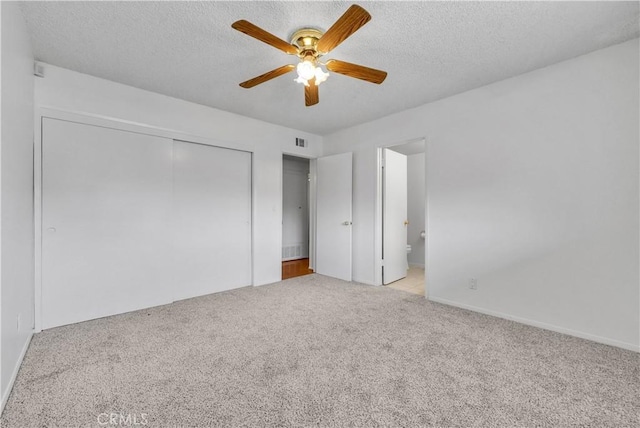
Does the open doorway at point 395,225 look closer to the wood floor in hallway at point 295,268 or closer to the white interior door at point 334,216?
the white interior door at point 334,216

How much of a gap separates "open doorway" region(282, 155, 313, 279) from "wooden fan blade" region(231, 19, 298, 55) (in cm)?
409

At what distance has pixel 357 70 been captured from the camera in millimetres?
2049

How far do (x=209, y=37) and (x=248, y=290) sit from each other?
2.86 metres

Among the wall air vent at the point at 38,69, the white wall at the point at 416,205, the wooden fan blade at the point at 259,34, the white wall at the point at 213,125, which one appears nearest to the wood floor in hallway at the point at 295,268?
the white wall at the point at 213,125

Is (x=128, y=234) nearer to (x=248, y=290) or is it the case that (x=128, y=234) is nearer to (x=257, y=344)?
(x=248, y=290)

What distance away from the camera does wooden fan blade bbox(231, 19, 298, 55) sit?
1559 mm

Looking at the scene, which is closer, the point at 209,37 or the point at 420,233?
the point at 209,37

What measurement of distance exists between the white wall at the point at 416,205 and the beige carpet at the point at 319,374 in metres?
2.73

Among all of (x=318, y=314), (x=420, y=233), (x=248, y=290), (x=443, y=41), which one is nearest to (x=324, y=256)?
(x=248, y=290)

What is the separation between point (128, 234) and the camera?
293cm

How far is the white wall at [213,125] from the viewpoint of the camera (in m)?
2.61

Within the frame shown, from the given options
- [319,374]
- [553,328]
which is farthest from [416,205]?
[319,374]

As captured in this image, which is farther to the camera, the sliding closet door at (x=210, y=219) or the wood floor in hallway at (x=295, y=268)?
the wood floor in hallway at (x=295, y=268)

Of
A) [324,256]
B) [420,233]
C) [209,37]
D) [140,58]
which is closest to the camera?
[209,37]
